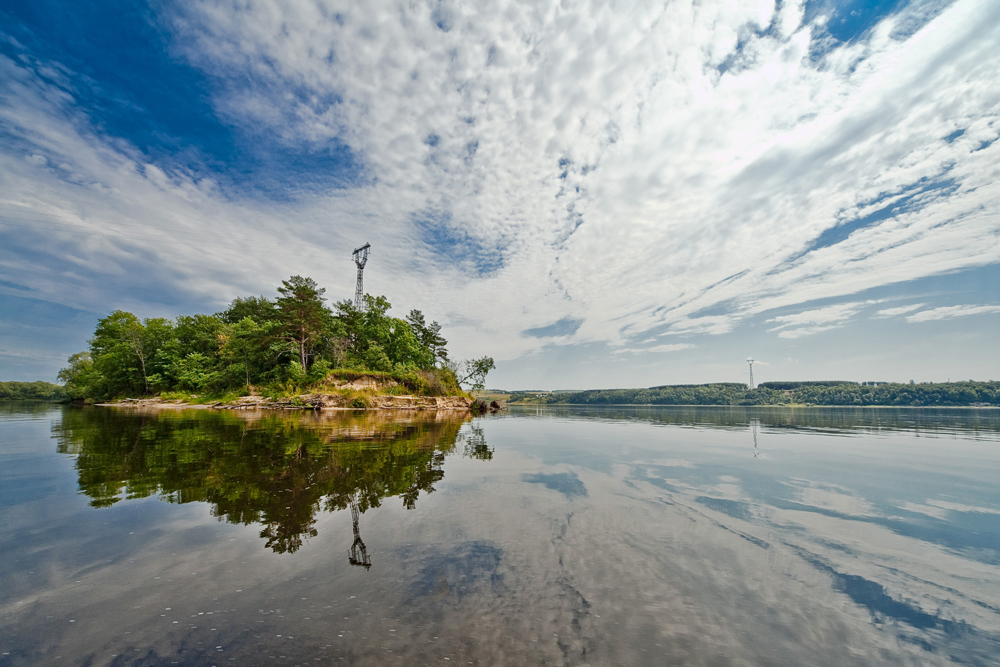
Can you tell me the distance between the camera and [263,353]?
160 ft

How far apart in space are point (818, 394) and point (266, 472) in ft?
504

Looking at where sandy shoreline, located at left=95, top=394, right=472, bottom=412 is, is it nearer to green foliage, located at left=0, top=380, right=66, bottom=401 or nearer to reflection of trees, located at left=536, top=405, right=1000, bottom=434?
reflection of trees, located at left=536, top=405, right=1000, bottom=434

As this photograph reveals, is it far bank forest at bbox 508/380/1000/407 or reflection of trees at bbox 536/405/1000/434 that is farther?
far bank forest at bbox 508/380/1000/407

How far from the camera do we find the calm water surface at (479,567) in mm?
3568

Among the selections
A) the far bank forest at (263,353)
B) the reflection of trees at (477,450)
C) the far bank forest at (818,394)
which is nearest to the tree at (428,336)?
the far bank forest at (263,353)

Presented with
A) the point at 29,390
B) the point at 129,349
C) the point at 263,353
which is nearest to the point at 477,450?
the point at 263,353

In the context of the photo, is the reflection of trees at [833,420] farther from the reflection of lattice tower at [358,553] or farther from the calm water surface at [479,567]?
the reflection of lattice tower at [358,553]

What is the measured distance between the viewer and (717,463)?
14258 mm

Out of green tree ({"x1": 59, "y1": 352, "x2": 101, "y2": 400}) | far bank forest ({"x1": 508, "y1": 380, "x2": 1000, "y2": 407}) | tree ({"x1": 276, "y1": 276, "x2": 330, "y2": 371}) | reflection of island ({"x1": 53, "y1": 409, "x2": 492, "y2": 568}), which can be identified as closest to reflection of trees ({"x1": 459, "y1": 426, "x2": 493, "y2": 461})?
reflection of island ({"x1": 53, "y1": 409, "x2": 492, "y2": 568})

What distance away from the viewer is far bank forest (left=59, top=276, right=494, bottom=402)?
157 feet

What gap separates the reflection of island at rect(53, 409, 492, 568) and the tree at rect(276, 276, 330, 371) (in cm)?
3173

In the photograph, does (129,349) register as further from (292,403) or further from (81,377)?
(292,403)

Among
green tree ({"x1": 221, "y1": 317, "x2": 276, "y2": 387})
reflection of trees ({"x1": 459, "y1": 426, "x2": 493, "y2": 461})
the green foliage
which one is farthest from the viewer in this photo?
the green foliage

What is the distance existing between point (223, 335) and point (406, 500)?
58027mm
